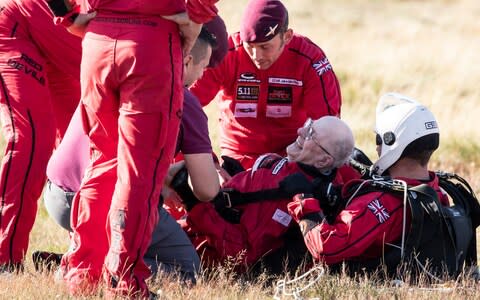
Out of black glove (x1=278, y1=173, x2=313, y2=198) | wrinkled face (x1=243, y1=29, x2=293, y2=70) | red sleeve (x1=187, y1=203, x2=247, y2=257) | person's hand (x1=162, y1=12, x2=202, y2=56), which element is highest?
person's hand (x1=162, y1=12, x2=202, y2=56)

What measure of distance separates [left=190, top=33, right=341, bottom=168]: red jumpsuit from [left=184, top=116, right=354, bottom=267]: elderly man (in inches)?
55.0

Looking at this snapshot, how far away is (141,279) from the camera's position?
5.55 metres

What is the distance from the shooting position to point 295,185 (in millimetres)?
6496

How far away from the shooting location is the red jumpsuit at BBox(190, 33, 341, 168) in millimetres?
8234

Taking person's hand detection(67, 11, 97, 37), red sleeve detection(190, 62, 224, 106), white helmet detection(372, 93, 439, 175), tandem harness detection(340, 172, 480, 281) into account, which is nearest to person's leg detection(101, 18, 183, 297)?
person's hand detection(67, 11, 97, 37)

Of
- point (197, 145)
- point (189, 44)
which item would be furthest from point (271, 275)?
point (189, 44)

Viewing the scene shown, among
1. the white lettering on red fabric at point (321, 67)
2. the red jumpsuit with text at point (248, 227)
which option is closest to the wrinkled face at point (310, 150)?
the red jumpsuit with text at point (248, 227)

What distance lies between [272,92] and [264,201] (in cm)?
Result: 191

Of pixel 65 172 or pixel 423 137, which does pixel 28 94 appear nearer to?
pixel 65 172

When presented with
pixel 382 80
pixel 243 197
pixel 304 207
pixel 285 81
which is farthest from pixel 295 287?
pixel 382 80

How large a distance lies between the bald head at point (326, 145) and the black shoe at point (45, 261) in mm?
1597

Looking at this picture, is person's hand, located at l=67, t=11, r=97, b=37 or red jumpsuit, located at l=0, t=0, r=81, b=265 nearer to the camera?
person's hand, located at l=67, t=11, r=97, b=37

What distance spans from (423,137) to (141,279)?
205cm

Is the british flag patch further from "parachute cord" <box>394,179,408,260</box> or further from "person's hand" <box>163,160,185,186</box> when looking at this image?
"person's hand" <box>163,160,185,186</box>
